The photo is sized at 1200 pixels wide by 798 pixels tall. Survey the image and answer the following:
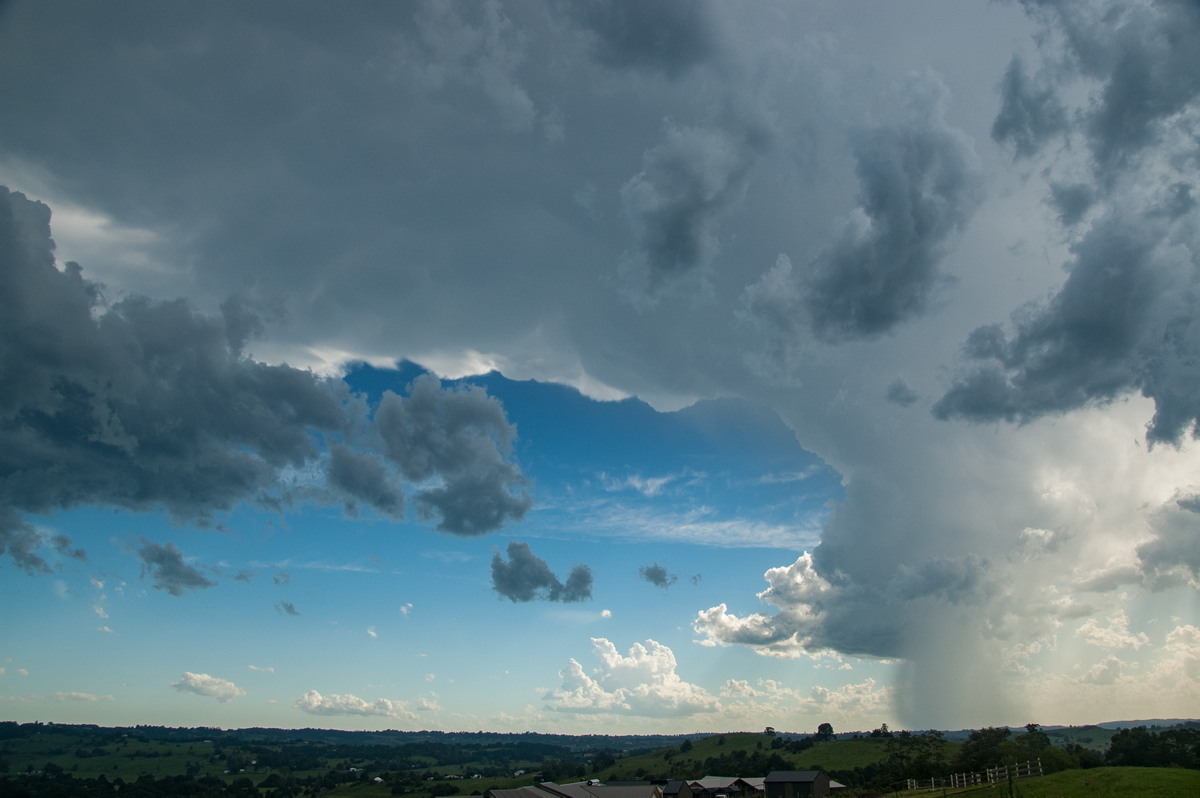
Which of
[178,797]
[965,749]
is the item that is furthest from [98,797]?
[965,749]

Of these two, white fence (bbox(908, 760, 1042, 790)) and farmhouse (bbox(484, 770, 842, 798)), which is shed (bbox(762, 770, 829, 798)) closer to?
farmhouse (bbox(484, 770, 842, 798))

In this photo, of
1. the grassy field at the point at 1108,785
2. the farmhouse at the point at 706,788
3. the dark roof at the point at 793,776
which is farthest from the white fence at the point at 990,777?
the dark roof at the point at 793,776

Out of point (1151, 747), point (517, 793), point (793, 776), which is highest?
point (1151, 747)

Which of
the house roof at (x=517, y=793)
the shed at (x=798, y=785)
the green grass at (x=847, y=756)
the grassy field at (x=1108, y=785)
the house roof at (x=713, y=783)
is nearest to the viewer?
the grassy field at (x=1108, y=785)

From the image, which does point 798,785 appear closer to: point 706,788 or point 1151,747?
point 706,788

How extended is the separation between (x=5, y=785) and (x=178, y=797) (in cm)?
4560

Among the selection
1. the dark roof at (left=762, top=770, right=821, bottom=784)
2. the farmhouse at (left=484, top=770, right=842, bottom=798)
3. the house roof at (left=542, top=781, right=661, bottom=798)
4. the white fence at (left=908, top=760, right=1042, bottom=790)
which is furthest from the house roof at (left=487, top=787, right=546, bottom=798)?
the dark roof at (left=762, top=770, right=821, bottom=784)

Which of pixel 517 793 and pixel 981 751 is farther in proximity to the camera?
pixel 981 751

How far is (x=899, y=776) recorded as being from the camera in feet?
370

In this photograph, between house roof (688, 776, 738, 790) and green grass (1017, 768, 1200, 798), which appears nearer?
green grass (1017, 768, 1200, 798)

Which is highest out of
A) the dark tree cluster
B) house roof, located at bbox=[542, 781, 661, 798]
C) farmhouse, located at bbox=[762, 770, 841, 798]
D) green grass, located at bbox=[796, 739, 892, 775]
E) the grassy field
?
the grassy field

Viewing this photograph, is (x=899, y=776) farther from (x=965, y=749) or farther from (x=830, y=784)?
(x=830, y=784)

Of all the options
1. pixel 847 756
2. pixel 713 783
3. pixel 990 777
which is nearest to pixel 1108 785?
pixel 990 777

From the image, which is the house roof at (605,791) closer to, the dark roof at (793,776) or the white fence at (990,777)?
the dark roof at (793,776)
